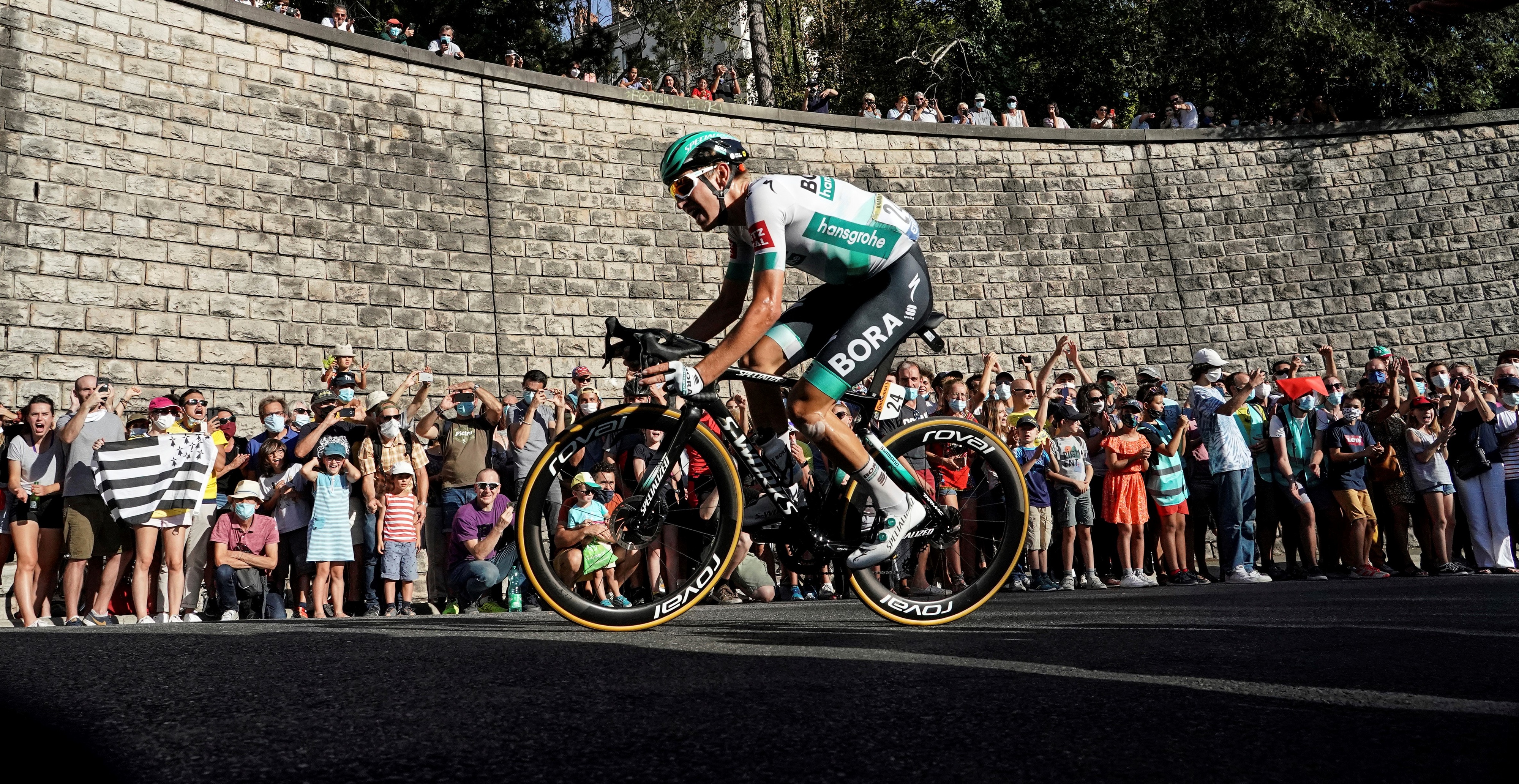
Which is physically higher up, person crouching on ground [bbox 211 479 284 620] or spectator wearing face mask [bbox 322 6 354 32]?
spectator wearing face mask [bbox 322 6 354 32]

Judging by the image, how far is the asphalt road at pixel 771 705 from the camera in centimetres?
212

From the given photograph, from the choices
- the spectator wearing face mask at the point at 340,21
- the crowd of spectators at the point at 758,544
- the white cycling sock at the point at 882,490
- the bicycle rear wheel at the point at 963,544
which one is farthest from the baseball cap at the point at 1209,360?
the spectator wearing face mask at the point at 340,21

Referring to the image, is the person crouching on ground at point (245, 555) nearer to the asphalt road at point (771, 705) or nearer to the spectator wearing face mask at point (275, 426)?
the spectator wearing face mask at point (275, 426)

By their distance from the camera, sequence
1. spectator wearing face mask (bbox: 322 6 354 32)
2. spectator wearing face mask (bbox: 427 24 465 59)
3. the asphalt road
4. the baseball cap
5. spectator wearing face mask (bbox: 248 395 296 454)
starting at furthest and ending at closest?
spectator wearing face mask (bbox: 427 24 465 59)
spectator wearing face mask (bbox: 322 6 354 32)
the baseball cap
spectator wearing face mask (bbox: 248 395 296 454)
the asphalt road

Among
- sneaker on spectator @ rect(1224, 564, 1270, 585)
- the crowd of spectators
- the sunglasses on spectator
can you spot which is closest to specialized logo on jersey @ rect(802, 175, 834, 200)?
the sunglasses on spectator

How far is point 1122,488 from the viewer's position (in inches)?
446

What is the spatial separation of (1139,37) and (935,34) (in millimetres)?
5643

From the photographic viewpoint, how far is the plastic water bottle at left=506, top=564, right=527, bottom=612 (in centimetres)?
991

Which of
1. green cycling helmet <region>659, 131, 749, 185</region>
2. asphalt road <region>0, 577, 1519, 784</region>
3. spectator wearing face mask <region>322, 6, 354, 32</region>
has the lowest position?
asphalt road <region>0, 577, 1519, 784</region>

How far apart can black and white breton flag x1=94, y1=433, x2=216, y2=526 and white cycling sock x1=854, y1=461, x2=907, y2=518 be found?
681cm

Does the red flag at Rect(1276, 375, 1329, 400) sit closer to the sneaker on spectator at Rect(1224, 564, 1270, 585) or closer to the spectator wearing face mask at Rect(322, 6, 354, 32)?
the sneaker on spectator at Rect(1224, 564, 1270, 585)

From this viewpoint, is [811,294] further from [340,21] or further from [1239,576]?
[340,21]

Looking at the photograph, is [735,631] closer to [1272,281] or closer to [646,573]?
[646,573]

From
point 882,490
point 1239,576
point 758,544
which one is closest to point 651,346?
point 882,490
